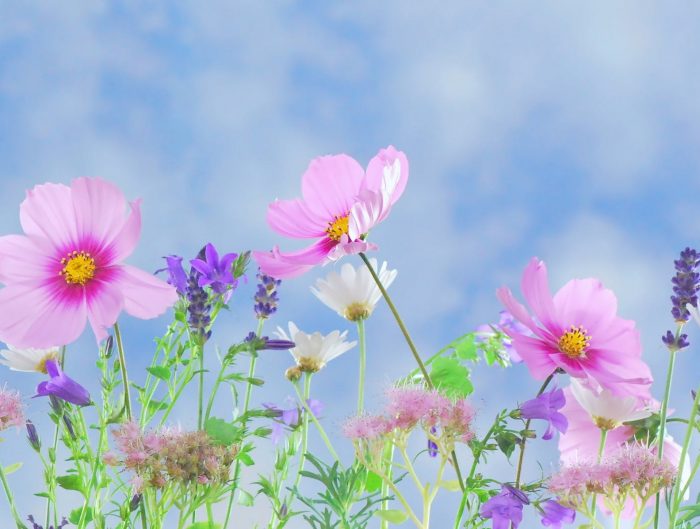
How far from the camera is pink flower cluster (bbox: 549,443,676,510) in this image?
1.60 m

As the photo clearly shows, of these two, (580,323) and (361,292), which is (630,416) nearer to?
(580,323)

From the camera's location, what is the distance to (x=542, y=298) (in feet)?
5.53

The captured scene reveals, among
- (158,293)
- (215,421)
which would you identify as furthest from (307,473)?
(158,293)

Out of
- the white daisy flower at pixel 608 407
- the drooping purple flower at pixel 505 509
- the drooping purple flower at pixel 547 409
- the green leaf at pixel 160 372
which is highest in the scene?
the green leaf at pixel 160 372

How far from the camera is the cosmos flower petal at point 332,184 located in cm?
180

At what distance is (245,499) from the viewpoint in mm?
2027

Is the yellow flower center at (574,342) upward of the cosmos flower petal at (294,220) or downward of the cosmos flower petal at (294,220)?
downward

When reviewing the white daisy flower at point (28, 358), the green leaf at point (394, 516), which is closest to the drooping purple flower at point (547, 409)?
the green leaf at point (394, 516)

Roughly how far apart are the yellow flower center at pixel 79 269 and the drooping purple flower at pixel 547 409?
33.0 inches

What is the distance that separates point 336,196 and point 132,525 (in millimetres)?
743

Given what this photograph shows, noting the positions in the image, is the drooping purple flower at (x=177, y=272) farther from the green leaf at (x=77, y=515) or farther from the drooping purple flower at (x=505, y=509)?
the drooping purple flower at (x=505, y=509)

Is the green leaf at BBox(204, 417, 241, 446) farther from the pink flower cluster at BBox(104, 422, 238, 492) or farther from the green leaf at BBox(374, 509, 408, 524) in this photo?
the green leaf at BBox(374, 509, 408, 524)

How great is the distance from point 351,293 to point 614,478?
73cm

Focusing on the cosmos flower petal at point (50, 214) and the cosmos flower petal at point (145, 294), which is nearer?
the cosmos flower petal at point (145, 294)
